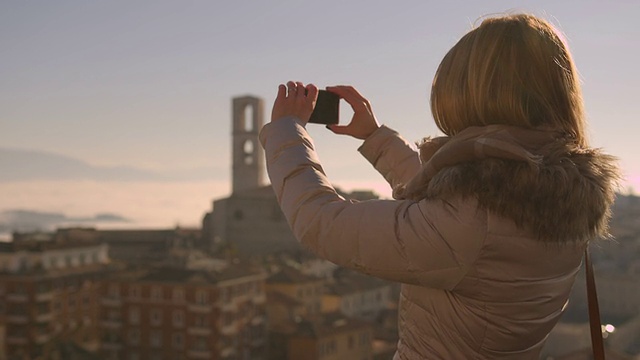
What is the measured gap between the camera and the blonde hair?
2.20 feet

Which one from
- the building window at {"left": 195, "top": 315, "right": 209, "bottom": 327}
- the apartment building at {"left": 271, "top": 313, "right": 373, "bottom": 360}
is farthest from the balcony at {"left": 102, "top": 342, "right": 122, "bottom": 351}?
the apartment building at {"left": 271, "top": 313, "right": 373, "bottom": 360}

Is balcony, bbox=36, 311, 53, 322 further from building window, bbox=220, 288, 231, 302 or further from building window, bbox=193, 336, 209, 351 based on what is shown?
building window, bbox=220, 288, 231, 302

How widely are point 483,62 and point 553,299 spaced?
190mm

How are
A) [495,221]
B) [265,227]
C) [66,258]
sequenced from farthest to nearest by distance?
[265,227] → [66,258] → [495,221]

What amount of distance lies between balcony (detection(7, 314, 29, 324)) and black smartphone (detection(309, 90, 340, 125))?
13.3 meters

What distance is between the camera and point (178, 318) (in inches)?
522

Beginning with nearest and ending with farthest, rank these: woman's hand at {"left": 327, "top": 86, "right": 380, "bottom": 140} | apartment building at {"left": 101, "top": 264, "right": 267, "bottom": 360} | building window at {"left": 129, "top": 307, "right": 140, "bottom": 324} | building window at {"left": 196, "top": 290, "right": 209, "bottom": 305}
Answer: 1. woman's hand at {"left": 327, "top": 86, "right": 380, "bottom": 140}
2. building window at {"left": 196, "top": 290, "right": 209, "bottom": 305}
3. apartment building at {"left": 101, "top": 264, "right": 267, "bottom": 360}
4. building window at {"left": 129, "top": 307, "right": 140, "bottom": 324}

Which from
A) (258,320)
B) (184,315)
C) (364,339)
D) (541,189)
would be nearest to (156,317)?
(184,315)

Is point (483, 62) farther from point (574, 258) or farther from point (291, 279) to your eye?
point (291, 279)

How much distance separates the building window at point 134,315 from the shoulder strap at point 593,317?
13.2 metres

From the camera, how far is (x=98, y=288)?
1412cm

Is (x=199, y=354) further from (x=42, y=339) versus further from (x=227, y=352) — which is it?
(x=42, y=339)

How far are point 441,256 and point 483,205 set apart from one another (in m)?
0.05

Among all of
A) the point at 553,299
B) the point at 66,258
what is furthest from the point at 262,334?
the point at 553,299
